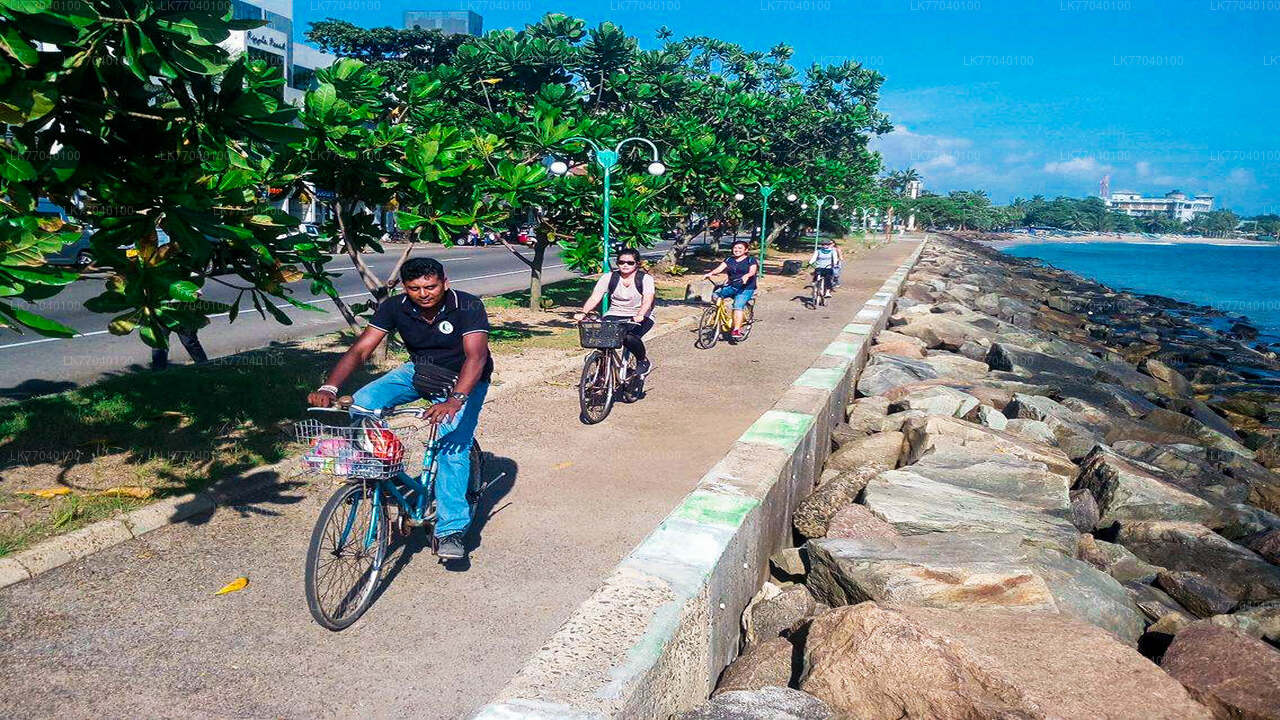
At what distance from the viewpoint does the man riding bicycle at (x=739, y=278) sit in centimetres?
1279

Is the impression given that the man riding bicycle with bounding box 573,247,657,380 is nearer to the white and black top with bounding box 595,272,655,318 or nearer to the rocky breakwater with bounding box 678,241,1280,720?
the white and black top with bounding box 595,272,655,318

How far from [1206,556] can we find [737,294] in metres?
7.43

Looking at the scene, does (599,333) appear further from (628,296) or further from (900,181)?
(900,181)

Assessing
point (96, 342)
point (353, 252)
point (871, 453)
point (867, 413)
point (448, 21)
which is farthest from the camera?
point (448, 21)

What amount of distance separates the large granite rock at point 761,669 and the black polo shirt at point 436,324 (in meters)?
2.05

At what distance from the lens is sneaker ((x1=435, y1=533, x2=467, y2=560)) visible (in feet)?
15.2

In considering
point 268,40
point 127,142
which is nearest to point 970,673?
point 127,142

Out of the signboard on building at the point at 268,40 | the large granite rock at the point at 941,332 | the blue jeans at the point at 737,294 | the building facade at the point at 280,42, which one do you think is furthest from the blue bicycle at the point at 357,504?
the signboard on building at the point at 268,40

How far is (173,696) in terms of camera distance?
11.6 ft

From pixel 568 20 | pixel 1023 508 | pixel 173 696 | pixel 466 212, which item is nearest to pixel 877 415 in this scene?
pixel 1023 508

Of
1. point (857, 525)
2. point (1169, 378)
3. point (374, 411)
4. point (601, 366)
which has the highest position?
point (374, 411)

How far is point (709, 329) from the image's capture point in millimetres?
13062

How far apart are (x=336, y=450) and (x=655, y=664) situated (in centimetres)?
174

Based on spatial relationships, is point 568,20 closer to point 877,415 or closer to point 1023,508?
point 877,415
